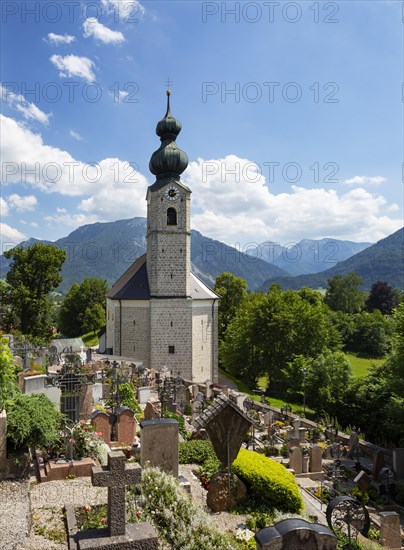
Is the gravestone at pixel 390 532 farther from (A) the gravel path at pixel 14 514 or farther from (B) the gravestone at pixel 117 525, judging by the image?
(A) the gravel path at pixel 14 514

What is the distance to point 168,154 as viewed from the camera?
2670cm

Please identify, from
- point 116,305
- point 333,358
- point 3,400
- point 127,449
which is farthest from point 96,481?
point 116,305

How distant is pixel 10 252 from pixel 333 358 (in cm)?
2544

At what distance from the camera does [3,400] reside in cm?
830

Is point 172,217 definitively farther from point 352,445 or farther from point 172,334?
point 352,445

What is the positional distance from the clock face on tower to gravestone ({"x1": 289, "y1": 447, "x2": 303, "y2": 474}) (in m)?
18.2

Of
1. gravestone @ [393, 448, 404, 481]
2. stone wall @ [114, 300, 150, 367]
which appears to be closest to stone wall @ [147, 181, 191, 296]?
stone wall @ [114, 300, 150, 367]

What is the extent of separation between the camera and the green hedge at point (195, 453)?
33.4ft

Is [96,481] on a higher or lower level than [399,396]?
higher

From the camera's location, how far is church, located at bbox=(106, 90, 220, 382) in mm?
25875

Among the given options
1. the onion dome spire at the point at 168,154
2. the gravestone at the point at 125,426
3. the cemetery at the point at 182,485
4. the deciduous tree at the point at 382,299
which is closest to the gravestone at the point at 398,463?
the cemetery at the point at 182,485

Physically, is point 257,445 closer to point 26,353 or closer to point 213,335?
point 26,353

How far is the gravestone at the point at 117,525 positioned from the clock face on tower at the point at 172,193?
72.5 feet

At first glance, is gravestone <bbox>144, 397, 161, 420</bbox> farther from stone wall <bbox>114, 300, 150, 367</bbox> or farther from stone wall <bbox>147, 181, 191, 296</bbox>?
stone wall <bbox>147, 181, 191, 296</bbox>
